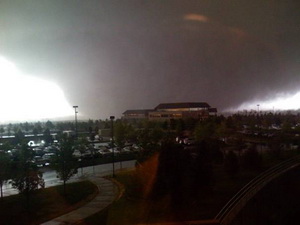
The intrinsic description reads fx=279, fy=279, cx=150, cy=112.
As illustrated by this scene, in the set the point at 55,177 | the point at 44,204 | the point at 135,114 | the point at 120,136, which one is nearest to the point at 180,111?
the point at 135,114

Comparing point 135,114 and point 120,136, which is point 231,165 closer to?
point 120,136

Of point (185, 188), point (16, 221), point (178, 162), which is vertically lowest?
point (16, 221)

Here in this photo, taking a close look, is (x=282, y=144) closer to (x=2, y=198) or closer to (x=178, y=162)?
(x=178, y=162)

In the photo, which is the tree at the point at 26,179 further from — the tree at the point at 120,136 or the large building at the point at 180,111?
the large building at the point at 180,111

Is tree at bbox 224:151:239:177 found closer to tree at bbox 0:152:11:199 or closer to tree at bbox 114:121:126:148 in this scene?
tree at bbox 0:152:11:199

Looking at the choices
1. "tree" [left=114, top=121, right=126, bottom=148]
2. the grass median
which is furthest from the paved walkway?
"tree" [left=114, top=121, right=126, bottom=148]

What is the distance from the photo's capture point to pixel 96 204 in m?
7.35

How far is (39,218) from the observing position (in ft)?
21.8

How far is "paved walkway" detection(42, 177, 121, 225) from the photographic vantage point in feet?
20.7

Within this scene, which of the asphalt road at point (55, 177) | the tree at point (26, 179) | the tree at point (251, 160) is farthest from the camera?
the tree at point (251, 160)

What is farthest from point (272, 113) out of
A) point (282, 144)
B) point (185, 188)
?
point (185, 188)

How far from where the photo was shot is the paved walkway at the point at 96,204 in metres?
6.31

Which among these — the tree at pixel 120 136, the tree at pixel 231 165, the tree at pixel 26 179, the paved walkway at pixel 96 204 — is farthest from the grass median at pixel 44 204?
the tree at pixel 120 136

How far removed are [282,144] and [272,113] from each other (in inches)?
924
